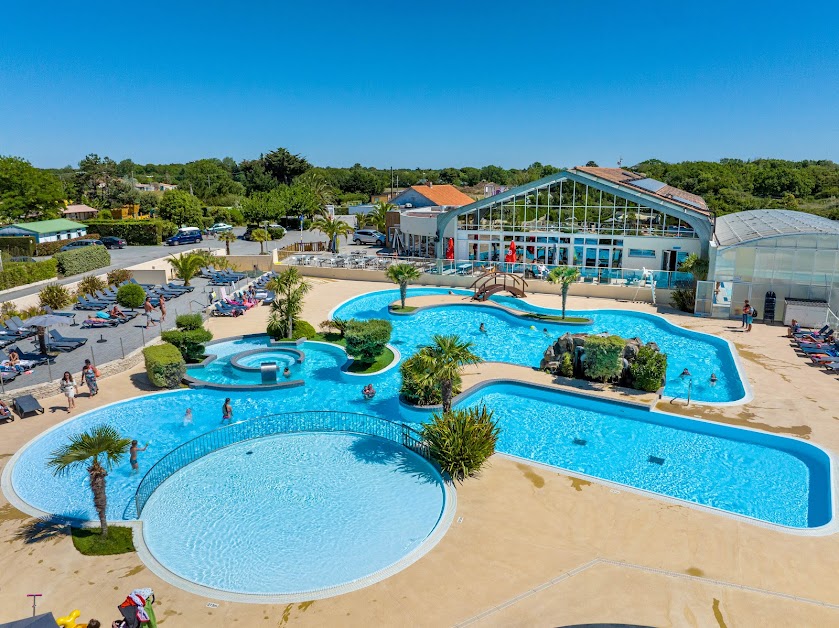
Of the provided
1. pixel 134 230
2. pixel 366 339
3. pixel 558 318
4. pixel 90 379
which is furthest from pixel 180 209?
pixel 366 339

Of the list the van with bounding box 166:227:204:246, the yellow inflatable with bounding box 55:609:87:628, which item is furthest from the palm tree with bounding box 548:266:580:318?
the van with bounding box 166:227:204:246

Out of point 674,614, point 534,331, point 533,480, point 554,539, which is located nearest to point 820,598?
point 674,614

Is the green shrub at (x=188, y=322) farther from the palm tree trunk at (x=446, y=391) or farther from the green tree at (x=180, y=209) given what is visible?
the green tree at (x=180, y=209)

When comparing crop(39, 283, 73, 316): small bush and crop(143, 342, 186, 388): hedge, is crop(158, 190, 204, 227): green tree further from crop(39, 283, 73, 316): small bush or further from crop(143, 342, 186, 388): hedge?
crop(143, 342, 186, 388): hedge

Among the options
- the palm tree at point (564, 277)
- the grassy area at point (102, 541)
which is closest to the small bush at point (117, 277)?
the palm tree at point (564, 277)

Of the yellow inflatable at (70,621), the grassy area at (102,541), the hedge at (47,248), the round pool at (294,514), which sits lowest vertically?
the round pool at (294,514)
